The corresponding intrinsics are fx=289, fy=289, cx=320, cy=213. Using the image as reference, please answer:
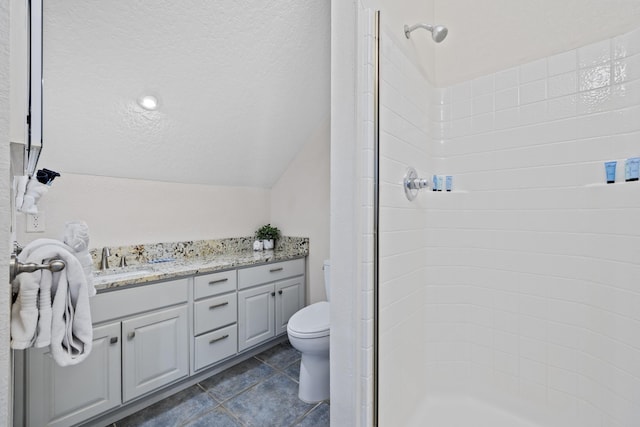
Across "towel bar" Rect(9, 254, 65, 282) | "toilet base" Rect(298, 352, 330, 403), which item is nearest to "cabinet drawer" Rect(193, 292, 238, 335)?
"toilet base" Rect(298, 352, 330, 403)

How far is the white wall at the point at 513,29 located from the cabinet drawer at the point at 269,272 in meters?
1.75

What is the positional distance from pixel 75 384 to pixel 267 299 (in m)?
1.20

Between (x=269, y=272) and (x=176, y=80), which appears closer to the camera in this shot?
(x=176, y=80)

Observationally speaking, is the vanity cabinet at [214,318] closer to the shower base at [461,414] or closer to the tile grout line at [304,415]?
the tile grout line at [304,415]

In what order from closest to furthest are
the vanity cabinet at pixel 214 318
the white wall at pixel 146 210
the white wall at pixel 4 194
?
1. the white wall at pixel 4 194
2. the white wall at pixel 146 210
3. the vanity cabinet at pixel 214 318

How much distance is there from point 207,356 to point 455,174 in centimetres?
192

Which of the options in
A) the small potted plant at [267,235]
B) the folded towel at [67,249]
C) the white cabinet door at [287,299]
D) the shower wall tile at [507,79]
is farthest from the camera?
the small potted plant at [267,235]

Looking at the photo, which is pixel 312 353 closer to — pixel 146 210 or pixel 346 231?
pixel 346 231

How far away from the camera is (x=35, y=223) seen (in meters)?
1.66

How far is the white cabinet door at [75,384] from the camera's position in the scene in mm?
1299

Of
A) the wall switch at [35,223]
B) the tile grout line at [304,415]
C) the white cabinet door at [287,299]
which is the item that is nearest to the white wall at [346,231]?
the tile grout line at [304,415]

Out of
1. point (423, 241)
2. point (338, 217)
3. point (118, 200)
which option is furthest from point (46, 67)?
point (423, 241)

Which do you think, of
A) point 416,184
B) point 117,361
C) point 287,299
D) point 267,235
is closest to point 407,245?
point 416,184

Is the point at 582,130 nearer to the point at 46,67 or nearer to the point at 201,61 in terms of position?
the point at 201,61
